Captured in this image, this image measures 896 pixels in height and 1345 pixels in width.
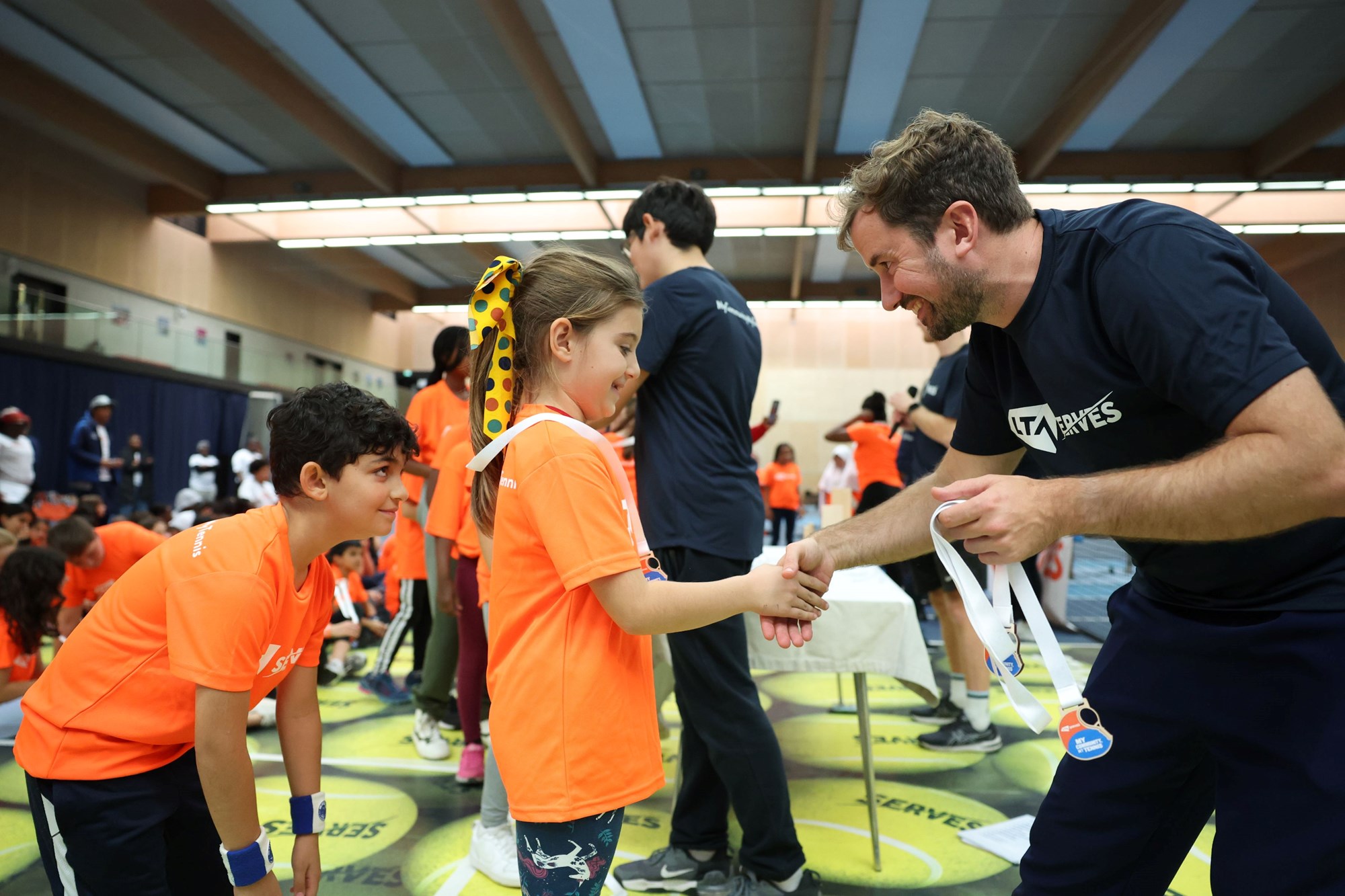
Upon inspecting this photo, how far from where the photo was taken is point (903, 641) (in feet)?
8.35

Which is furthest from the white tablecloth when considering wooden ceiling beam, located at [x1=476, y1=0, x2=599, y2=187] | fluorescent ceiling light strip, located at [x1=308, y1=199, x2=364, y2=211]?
fluorescent ceiling light strip, located at [x1=308, y1=199, x2=364, y2=211]

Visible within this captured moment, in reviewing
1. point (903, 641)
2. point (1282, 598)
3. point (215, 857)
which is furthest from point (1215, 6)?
point (215, 857)

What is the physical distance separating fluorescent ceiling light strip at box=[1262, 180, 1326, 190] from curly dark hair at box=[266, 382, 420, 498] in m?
11.9

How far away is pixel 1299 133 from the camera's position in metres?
9.12

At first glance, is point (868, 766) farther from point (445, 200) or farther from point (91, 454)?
point (445, 200)

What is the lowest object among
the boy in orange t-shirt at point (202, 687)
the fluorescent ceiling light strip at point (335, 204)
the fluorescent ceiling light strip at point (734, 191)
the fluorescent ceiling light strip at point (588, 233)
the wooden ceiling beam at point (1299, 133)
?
the boy in orange t-shirt at point (202, 687)

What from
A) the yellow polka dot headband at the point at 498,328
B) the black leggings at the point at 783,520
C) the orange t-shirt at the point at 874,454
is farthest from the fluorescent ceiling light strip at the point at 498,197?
the yellow polka dot headband at the point at 498,328

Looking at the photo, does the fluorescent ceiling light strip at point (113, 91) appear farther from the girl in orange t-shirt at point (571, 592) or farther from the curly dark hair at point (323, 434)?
the girl in orange t-shirt at point (571, 592)

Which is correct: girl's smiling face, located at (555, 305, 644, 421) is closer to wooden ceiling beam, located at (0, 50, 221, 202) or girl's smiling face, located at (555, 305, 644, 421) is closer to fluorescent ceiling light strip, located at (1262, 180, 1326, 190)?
wooden ceiling beam, located at (0, 50, 221, 202)

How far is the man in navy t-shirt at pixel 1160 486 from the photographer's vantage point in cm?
97

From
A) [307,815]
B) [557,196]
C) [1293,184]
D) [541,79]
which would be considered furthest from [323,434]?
[1293,184]

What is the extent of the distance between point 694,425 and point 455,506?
1251mm

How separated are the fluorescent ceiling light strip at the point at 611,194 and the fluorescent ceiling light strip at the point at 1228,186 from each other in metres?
7.02

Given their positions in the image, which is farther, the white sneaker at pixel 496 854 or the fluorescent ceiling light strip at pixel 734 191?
the fluorescent ceiling light strip at pixel 734 191
